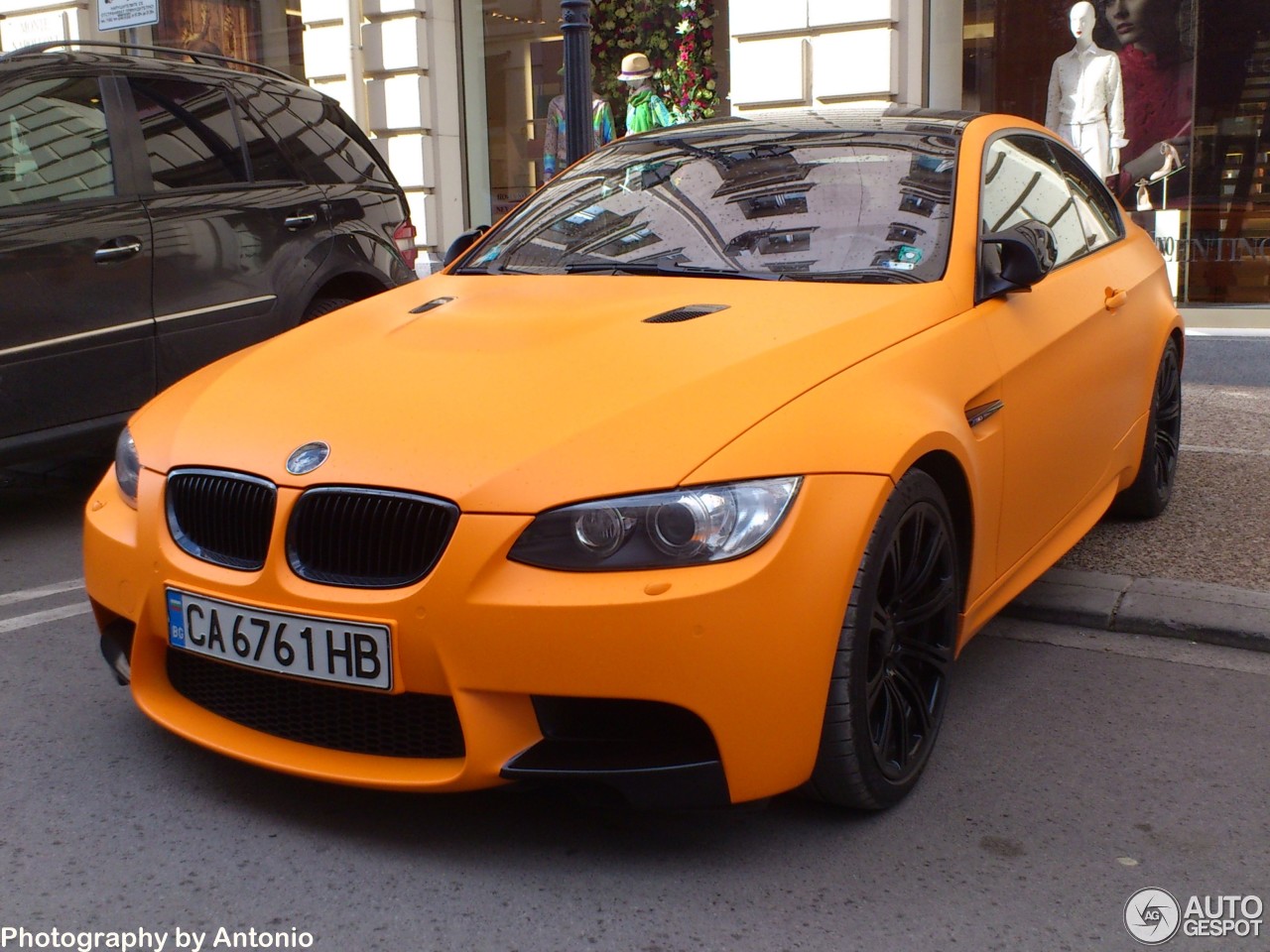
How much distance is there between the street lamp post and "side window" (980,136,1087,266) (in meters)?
2.51

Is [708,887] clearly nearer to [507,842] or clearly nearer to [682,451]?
[507,842]

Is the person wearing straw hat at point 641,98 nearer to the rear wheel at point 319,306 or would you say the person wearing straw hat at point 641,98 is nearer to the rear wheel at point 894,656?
the rear wheel at point 319,306

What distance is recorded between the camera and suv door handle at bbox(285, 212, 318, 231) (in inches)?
245

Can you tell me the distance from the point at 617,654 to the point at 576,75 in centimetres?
464

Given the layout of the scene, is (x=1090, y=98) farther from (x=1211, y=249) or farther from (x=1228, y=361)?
(x=1228, y=361)

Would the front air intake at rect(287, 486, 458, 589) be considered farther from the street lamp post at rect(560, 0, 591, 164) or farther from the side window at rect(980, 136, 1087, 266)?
the street lamp post at rect(560, 0, 591, 164)

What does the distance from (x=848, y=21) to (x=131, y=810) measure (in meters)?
8.58

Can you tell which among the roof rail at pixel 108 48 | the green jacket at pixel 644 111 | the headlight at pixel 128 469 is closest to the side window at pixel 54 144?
the roof rail at pixel 108 48

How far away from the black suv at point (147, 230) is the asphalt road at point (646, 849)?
212 cm

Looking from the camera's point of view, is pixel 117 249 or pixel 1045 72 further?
pixel 1045 72

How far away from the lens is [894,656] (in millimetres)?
2924

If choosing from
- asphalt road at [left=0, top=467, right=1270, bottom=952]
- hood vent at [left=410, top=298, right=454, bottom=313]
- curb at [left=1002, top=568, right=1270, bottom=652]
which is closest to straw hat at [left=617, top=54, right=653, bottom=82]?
curb at [left=1002, top=568, right=1270, bottom=652]

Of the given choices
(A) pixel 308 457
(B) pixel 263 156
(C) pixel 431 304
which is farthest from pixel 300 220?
(A) pixel 308 457

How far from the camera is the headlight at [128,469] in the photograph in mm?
3070
